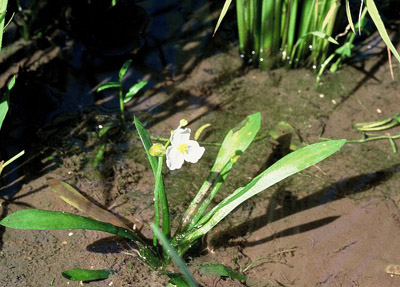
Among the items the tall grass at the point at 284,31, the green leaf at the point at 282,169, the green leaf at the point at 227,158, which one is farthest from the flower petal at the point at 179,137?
the tall grass at the point at 284,31

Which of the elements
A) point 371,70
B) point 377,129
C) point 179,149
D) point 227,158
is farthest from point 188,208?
point 371,70

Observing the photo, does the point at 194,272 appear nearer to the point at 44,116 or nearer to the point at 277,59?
the point at 44,116

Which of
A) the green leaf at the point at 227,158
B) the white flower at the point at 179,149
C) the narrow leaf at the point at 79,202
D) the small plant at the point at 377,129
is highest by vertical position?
the white flower at the point at 179,149

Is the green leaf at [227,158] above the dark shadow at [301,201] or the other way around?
above

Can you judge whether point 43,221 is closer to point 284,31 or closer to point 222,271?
point 222,271

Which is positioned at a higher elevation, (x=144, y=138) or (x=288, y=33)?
(x=144, y=138)

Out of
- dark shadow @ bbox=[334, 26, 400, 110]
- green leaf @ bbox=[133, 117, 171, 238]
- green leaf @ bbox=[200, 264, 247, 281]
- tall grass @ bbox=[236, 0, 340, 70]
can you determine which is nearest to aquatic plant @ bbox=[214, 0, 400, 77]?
tall grass @ bbox=[236, 0, 340, 70]

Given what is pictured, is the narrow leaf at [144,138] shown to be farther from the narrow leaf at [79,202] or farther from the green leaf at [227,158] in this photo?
the narrow leaf at [79,202]
